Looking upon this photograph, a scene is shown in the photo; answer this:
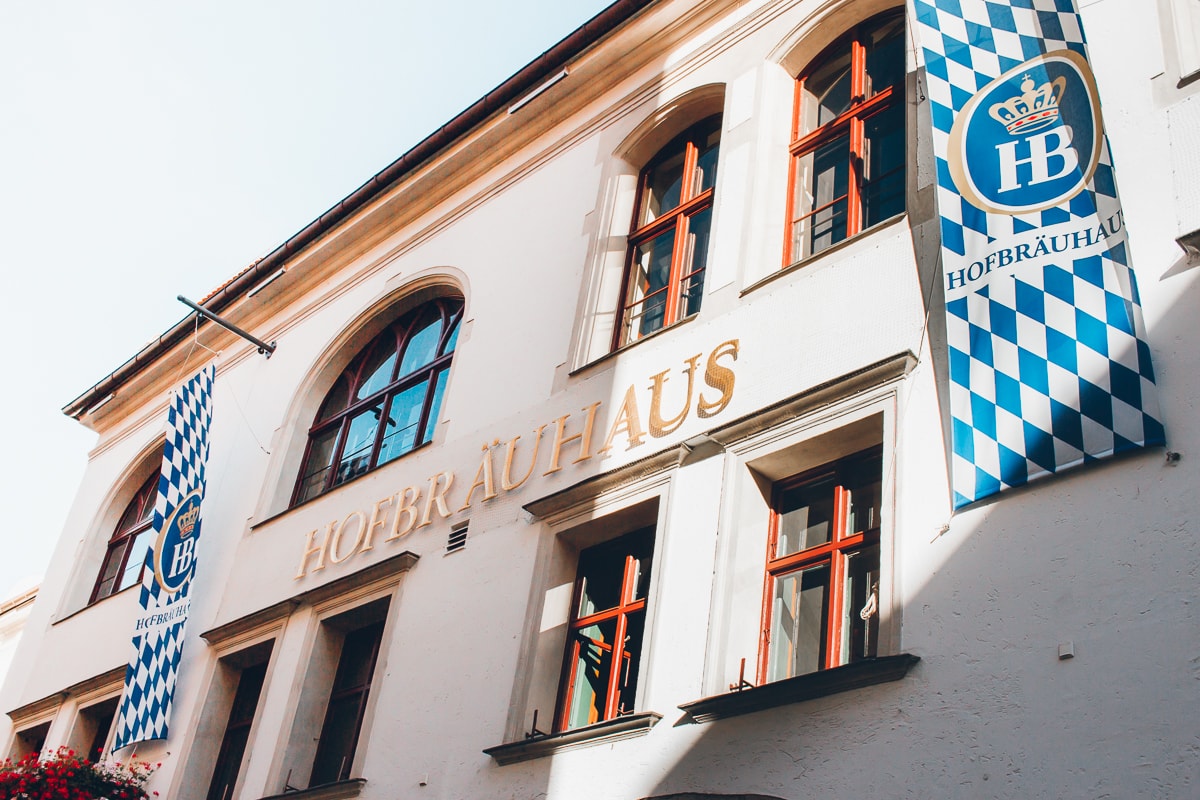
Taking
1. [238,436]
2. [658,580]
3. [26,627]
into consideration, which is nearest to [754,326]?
[658,580]

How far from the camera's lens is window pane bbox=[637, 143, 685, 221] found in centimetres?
1038

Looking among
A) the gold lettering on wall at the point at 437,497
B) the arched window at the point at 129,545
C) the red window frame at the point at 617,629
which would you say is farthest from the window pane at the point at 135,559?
the red window frame at the point at 617,629

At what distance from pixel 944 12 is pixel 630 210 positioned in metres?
3.47

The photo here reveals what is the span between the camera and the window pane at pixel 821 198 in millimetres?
8484

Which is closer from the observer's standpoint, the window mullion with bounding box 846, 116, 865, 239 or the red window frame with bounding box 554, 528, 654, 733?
the red window frame with bounding box 554, 528, 654, 733

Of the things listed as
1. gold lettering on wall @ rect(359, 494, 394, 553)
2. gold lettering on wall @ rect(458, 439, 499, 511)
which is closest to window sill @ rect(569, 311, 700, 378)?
gold lettering on wall @ rect(458, 439, 499, 511)

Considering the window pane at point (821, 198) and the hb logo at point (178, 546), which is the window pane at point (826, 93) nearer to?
the window pane at point (821, 198)

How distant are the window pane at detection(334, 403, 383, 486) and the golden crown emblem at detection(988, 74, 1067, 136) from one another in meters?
6.45

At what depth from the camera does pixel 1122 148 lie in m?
6.62

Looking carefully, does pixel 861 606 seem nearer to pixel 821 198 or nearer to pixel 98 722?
pixel 821 198

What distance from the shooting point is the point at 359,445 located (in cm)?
1183

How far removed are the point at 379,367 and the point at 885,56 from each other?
18.6ft

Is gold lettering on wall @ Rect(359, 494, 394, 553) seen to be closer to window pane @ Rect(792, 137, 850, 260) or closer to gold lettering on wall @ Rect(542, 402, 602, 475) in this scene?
gold lettering on wall @ Rect(542, 402, 602, 475)

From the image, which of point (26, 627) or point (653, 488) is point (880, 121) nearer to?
point (653, 488)
